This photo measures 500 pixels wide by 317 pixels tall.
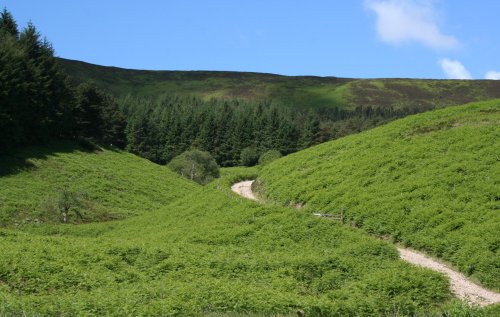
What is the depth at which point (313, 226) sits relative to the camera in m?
30.9

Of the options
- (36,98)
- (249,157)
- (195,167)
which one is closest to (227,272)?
(36,98)

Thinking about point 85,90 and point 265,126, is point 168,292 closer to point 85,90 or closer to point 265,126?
point 85,90

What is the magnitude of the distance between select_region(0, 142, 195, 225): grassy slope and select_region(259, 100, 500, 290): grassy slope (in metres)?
20.6

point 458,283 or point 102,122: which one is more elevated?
point 102,122

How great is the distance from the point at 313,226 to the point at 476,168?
429 inches

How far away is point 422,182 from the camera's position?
32.6m

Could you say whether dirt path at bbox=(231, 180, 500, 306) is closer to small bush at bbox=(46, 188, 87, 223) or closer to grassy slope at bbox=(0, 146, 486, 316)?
grassy slope at bbox=(0, 146, 486, 316)

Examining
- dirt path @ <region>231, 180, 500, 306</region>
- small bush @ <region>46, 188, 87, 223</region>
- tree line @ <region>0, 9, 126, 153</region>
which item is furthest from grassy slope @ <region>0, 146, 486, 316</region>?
tree line @ <region>0, 9, 126, 153</region>

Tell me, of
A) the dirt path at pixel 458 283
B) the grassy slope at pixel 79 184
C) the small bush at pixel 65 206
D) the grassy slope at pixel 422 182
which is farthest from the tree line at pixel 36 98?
the dirt path at pixel 458 283

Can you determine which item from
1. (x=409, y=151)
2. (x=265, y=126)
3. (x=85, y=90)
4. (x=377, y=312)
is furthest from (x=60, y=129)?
(x=265, y=126)

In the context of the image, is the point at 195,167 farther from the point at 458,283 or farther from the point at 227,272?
the point at 458,283

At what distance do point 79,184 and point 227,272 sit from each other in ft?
147

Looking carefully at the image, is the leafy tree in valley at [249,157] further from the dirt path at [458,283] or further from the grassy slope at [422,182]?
the dirt path at [458,283]

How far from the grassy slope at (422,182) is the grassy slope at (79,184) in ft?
67.6
